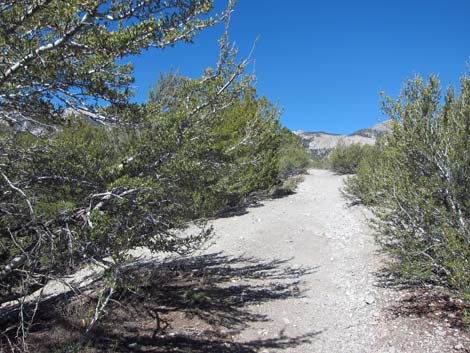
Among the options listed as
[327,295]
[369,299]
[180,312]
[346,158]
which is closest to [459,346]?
[369,299]

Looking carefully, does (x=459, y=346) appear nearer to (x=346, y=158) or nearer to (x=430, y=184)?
(x=430, y=184)

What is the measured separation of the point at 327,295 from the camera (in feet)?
18.7

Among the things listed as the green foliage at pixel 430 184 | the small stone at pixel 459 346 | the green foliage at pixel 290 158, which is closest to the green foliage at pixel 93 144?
the green foliage at pixel 430 184

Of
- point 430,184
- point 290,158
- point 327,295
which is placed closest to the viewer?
point 430,184

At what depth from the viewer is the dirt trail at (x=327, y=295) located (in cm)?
419

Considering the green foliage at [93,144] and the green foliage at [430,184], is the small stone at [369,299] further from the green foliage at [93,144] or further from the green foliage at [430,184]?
the green foliage at [93,144]

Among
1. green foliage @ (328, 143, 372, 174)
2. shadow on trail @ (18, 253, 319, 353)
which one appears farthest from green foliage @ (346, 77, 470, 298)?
green foliage @ (328, 143, 372, 174)

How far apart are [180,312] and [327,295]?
2408 millimetres

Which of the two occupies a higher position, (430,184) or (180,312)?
(430,184)

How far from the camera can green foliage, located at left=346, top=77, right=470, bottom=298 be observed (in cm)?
481

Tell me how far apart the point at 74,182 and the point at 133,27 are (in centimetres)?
180

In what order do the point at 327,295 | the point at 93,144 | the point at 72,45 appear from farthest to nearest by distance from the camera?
the point at 327,295 → the point at 93,144 → the point at 72,45

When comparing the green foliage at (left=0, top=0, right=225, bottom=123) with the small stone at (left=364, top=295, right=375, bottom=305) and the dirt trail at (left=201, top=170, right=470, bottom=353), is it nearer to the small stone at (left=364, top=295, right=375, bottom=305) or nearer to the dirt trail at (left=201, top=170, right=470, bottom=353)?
the dirt trail at (left=201, top=170, right=470, bottom=353)

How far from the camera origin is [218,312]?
204 inches
